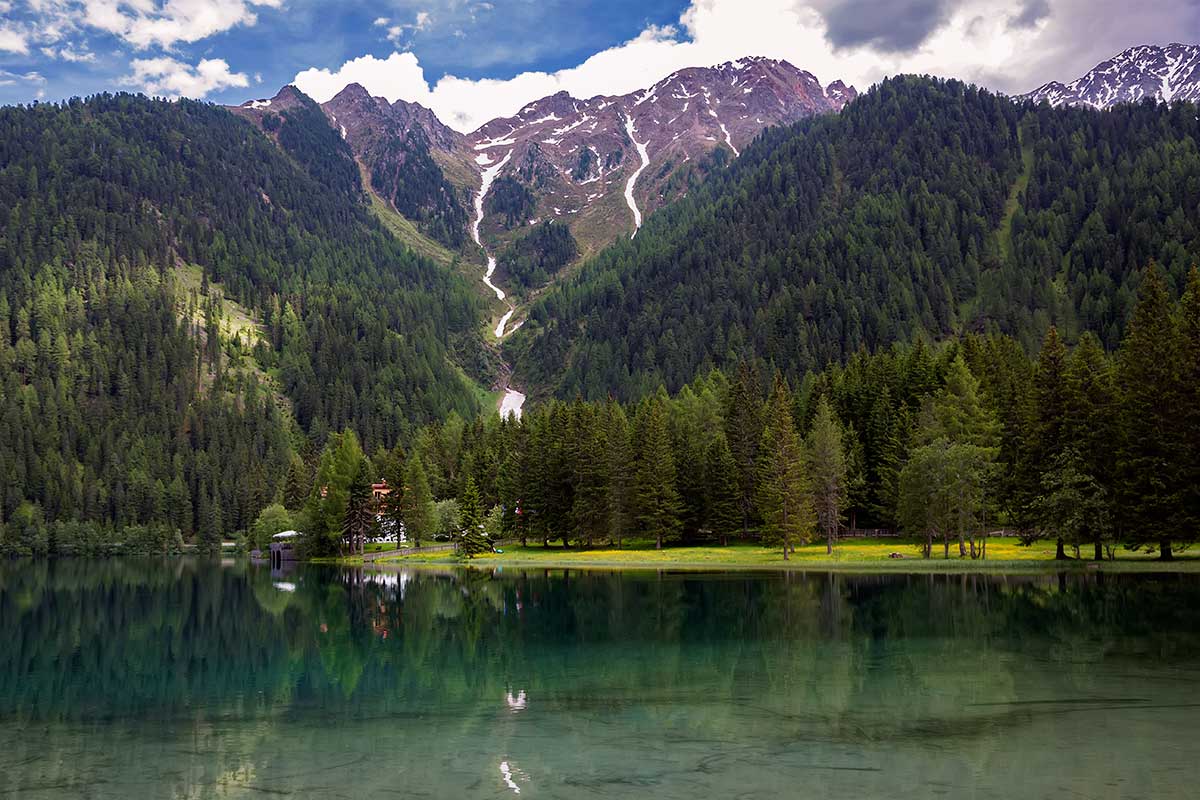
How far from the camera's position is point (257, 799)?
18.7m

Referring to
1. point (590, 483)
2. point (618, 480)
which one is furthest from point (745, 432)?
point (590, 483)

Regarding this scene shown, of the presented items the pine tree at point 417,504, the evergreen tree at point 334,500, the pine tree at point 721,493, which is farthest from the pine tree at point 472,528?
the pine tree at point 721,493

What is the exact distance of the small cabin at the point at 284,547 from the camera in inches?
5826

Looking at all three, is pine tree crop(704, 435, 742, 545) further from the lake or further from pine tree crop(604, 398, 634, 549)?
the lake

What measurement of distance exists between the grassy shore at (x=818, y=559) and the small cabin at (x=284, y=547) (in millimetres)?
30643

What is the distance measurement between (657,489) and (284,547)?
73.4 m

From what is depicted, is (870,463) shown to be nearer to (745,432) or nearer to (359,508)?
(745,432)

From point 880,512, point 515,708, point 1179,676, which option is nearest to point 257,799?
point 515,708

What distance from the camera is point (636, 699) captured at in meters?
28.1

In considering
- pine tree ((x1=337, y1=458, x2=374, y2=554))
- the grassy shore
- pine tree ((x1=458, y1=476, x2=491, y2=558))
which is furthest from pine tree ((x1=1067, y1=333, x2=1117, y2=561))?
pine tree ((x1=337, y1=458, x2=374, y2=554))

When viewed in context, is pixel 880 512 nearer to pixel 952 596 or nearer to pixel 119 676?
pixel 952 596

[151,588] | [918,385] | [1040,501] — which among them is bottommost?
[151,588]

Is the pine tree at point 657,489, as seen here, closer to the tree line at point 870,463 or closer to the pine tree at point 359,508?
the tree line at point 870,463

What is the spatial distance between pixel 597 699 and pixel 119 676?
793 inches
